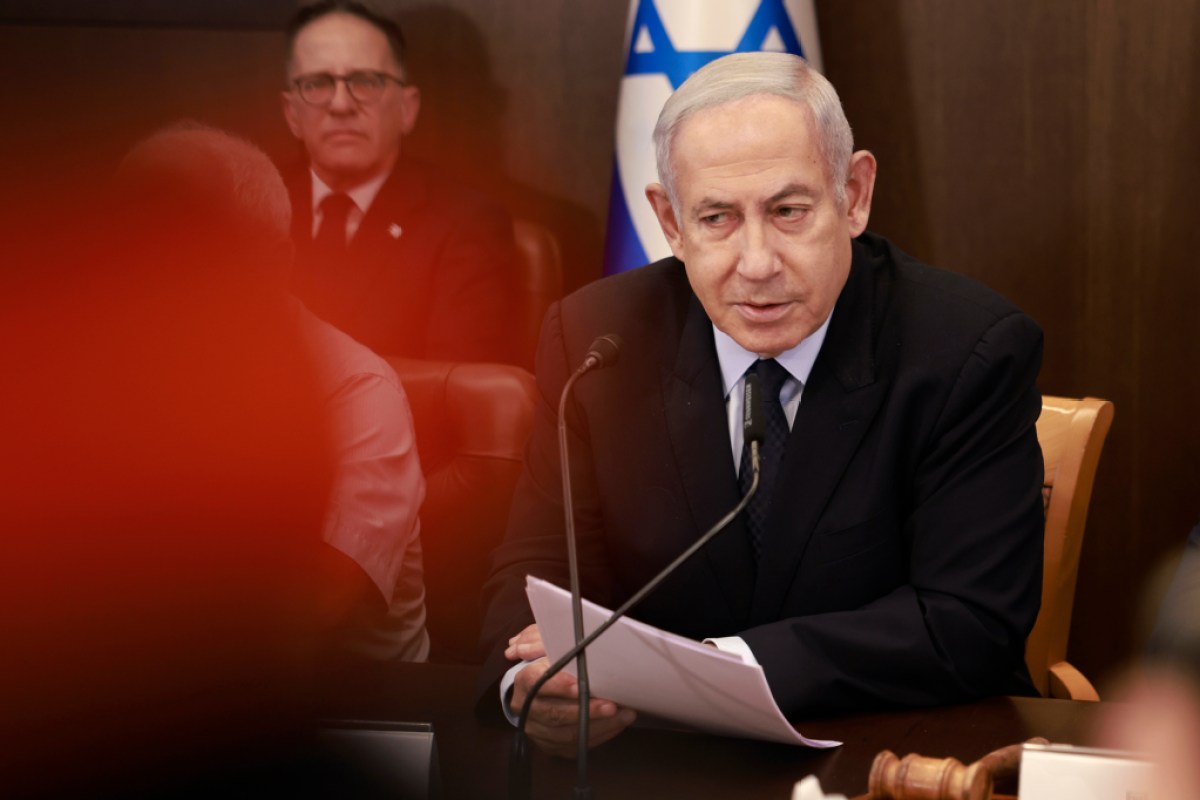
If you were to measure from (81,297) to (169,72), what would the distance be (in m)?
3.17

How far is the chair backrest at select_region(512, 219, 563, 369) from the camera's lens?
3.38 m

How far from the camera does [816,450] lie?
1.72 m

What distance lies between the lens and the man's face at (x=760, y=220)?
169 cm

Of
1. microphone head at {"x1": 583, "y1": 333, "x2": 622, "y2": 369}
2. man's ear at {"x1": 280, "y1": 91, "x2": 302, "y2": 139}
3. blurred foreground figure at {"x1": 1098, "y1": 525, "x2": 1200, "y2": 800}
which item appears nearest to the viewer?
blurred foreground figure at {"x1": 1098, "y1": 525, "x2": 1200, "y2": 800}

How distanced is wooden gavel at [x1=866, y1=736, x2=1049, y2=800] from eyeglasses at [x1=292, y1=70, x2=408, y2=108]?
2.64 metres

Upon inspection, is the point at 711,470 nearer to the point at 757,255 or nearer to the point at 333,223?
the point at 757,255

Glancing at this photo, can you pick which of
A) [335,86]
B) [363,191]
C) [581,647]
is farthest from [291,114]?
[581,647]

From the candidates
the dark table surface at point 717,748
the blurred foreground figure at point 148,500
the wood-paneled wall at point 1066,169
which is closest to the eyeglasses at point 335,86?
the wood-paneled wall at point 1066,169

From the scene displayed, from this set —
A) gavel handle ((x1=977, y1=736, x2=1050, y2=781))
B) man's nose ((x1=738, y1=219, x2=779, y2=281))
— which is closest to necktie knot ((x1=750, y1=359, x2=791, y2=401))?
man's nose ((x1=738, y1=219, x2=779, y2=281))

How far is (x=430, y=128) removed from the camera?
12.0 feet

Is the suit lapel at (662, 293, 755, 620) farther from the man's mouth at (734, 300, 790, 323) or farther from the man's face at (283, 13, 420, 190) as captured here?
the man's face at (283, 13, 420, 190)

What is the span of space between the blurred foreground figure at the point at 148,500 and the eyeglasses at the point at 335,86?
256 cm

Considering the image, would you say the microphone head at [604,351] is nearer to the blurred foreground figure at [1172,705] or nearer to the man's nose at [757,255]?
→ the man's nose at [757,255]

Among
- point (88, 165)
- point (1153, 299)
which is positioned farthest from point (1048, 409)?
point (88, 165)
